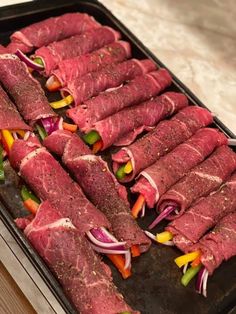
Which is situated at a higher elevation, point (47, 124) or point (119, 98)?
point (119, 98)

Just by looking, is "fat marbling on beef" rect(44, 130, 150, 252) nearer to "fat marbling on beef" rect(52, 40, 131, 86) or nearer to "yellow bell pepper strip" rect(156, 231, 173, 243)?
"yellow bell pepper strip" rect(156, 231, 173, 243)

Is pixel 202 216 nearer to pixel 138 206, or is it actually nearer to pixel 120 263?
pixel 138 206

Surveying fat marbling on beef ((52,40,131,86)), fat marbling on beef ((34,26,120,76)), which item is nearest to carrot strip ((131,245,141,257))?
fat marbling on beef ((52,40,131,86))

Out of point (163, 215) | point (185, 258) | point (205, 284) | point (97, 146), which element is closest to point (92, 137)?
point (97, 146)

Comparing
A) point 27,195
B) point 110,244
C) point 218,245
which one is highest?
point 218,245

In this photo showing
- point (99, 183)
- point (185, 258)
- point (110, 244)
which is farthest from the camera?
point (99, 183)

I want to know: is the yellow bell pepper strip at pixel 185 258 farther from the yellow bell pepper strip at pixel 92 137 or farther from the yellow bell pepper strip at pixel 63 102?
the yellow bell pepper strip at pixel 63 102
